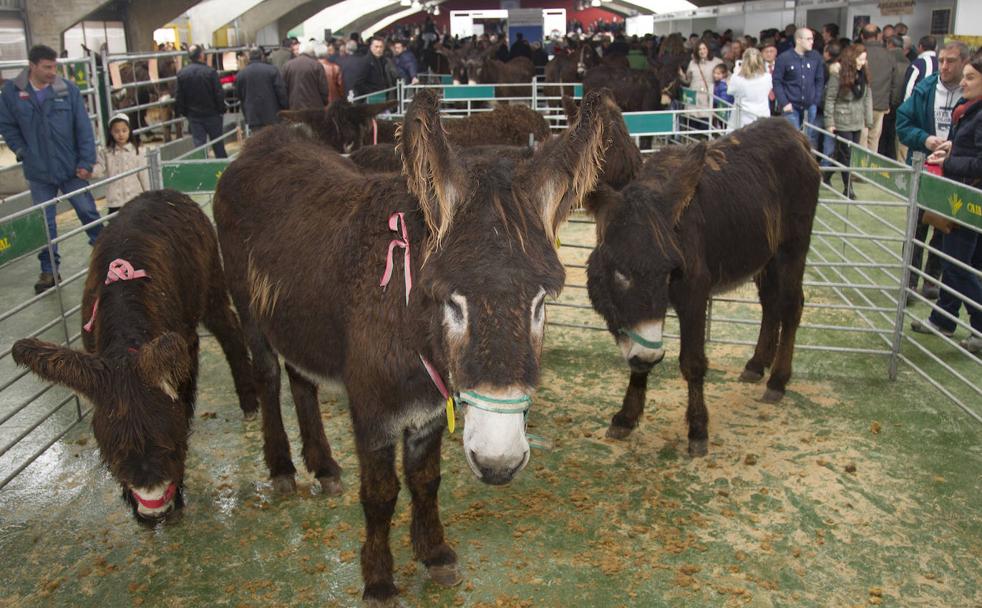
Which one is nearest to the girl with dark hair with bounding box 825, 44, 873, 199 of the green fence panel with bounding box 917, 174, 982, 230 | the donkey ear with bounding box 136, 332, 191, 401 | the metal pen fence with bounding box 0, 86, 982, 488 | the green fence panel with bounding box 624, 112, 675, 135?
the metal pen fence with bounding box 0, 86, 982, 488

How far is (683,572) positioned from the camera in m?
3.59

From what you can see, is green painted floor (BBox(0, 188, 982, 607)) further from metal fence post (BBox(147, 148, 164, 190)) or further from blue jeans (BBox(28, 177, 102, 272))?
blue jeans (BBox(28, 177, 102, 272))

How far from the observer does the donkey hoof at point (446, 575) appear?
3566 mm

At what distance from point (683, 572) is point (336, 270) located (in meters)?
2.11

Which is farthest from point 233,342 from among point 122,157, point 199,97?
point 199,97

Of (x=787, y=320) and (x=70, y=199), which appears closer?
(x=787, y=320)

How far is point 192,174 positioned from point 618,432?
374 cm

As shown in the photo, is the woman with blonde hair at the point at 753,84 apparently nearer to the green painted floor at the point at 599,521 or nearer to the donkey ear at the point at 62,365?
the green painted floor at the point at 599,521

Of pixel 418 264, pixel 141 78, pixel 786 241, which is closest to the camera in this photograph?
pixel 418 264

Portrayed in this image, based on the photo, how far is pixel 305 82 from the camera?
39.6ft

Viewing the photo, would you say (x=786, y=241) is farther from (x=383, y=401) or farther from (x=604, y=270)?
(x=383, y=401)

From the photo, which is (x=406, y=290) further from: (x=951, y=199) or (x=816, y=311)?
(x=816, y=311)

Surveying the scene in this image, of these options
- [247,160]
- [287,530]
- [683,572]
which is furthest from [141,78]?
[683,572]

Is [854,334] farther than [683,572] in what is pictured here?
Yes
